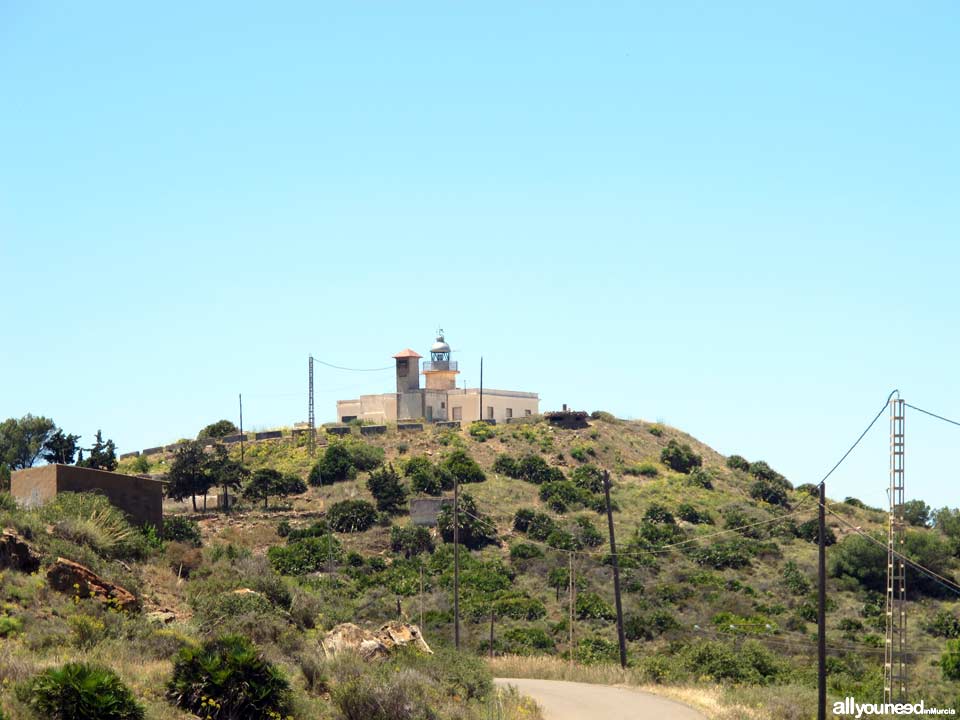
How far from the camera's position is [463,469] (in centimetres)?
7925

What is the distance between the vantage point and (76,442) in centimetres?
7556

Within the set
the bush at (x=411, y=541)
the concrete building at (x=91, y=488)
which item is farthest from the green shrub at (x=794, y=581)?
the concrete building at (x=91, y=488)

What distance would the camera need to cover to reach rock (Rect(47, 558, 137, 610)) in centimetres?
2358

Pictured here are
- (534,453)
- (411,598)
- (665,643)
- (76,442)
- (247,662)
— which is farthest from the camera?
(534,453)

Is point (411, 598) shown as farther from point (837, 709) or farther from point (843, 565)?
point (837, 709)

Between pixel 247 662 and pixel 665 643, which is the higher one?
pixel 247 662

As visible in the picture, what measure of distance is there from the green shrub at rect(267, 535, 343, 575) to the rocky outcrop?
31014 mm

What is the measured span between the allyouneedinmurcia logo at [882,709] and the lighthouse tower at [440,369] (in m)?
67.0

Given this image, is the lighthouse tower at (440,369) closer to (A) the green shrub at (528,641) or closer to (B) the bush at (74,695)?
(A) the green shrub at (528,641)

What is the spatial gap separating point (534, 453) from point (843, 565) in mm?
27186

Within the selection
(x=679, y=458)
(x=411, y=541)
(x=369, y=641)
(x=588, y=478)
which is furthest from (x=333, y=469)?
(x=369, y=641)

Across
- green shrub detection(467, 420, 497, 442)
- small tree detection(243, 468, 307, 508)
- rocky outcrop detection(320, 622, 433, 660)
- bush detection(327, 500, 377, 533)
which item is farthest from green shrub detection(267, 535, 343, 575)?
rocky outcrop detection(320, 622, 433, 660)

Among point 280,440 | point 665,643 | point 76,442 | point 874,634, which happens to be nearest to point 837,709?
point 665,643

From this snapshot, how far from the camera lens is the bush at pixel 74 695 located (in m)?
16.7
